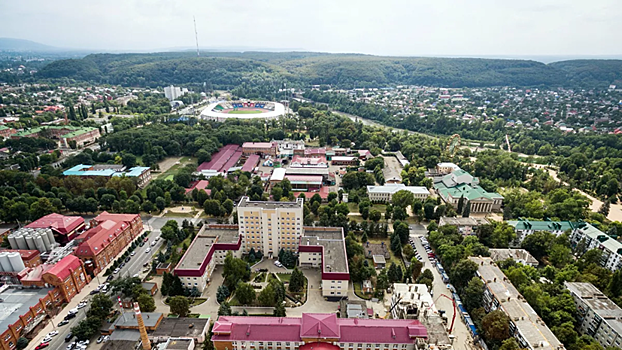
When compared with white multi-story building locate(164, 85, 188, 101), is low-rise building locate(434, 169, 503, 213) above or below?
below

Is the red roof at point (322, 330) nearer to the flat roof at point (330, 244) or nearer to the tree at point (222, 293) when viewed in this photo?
the tree at point (222, 293)

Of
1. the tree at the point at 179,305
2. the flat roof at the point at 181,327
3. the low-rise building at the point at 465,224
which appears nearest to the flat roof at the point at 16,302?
the flat roof at the point at 181,327

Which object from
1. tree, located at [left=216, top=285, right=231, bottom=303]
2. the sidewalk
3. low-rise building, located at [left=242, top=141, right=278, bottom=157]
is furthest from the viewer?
low-rise building, located at [left=242, top=141, right=278, bottom=157]

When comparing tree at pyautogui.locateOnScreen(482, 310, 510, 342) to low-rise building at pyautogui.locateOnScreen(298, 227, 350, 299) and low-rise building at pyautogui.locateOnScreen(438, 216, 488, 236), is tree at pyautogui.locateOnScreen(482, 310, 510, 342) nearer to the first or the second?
low-rise building at pyautogui.locateOnScreen(298, 227, 350, 299)

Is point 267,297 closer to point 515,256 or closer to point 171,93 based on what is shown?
point 515,256

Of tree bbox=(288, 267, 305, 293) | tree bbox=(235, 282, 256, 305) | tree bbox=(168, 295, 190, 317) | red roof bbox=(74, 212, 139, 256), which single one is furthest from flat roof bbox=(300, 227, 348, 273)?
red roof bbox=(74, 212, 139, 256)

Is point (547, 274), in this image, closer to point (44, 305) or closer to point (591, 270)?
point (591, 270)

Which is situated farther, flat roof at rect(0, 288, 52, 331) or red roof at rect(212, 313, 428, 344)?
flat roof at rect(0, 288, 52, 331)
